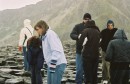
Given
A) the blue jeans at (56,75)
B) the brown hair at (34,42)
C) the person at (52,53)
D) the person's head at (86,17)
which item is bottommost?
the blue jeans at (56,75)

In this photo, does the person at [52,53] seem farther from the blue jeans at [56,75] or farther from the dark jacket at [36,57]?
the dark jacket at [36,57]

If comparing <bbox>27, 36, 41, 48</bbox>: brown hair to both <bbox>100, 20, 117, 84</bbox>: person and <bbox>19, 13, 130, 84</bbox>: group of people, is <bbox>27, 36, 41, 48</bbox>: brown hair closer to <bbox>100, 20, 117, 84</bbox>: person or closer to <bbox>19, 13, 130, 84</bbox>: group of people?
<bbox>19, 13, 130, 84</bbox>: group of people

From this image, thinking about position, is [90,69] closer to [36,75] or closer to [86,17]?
[36,75]

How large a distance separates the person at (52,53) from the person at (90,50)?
2.64 meters

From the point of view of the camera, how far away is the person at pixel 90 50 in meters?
10.7

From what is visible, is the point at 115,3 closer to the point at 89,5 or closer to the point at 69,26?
the point at 89,5

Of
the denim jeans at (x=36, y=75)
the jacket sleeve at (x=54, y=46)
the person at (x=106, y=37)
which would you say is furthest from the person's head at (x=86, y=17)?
the jacket sleeve at (x=54, y=46)

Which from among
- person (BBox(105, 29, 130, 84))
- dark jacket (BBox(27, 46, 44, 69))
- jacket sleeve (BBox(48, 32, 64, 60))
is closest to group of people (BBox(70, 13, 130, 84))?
person (BBox(105, 29, 130, 84))

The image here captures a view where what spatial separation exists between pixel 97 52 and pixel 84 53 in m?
0.35

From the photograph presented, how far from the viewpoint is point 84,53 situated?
1076 centimetres

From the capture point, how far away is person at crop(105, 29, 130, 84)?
30.6ft

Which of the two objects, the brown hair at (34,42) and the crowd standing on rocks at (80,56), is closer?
the crowd standing on rocks at (80,56)

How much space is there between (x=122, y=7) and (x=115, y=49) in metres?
139

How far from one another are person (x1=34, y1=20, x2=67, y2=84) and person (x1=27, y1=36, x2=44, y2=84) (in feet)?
9.40
